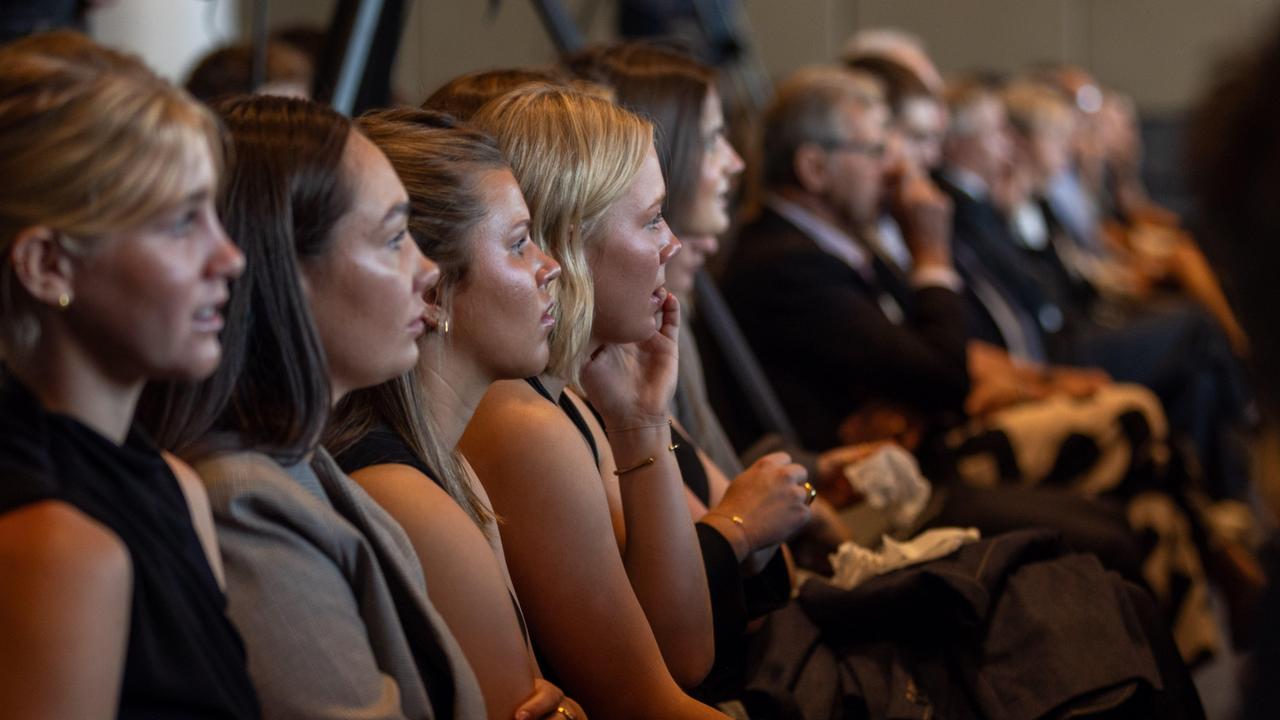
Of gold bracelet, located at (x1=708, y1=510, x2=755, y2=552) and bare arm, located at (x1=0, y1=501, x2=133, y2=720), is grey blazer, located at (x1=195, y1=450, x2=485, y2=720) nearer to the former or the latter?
bare arm, located at (x1=0, y1=501, x2=133, y2=720)

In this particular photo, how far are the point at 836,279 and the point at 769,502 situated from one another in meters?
1.20

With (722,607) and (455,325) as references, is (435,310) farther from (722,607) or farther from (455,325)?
(722,607)

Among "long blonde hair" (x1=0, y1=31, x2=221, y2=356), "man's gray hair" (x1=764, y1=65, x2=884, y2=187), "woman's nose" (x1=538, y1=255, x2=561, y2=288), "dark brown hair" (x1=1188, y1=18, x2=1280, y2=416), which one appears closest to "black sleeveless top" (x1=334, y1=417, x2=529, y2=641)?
"woman's nose" (x1=538, y1=255, x2=561, y2=288)

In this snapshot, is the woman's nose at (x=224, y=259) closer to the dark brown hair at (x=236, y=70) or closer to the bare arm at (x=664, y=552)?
the bare arm at (x=664, y=552)

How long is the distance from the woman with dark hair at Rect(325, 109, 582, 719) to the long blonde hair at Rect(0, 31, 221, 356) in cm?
44

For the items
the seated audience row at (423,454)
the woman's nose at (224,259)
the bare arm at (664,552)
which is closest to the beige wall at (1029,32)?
the seated audience row at (423,454)

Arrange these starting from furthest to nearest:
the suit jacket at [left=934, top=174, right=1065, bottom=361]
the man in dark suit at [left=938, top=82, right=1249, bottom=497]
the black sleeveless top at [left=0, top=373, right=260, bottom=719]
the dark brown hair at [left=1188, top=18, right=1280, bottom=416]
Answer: the man in dark suit at [left=938, top=82, right=1249, bottom=497]
the suit jacket at [left=934, top=174, right=1065, bottom=361]
the black sleeveless top at [left=0, top=373, right=260, bottom=719]
the dark brown hair at [left=1188, top=18, right=1280, bottom=416]

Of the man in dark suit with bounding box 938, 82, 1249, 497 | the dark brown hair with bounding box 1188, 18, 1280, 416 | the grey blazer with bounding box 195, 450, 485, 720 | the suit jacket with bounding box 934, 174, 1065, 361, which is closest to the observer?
the dark brown hair with bounding box 1188, 18, 1280, 416

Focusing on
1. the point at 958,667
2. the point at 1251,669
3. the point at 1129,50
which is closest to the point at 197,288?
the point at 1251,669

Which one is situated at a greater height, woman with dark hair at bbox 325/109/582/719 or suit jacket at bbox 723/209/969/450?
woman with dark hair at bbox 325/109/582/719

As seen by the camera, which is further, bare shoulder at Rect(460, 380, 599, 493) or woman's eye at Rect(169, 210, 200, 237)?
bare shoulder at Rect(460, 380, 599, 493)

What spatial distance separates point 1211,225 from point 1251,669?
0.28 metres

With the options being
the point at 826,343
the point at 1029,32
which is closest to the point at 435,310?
the point at 826,343

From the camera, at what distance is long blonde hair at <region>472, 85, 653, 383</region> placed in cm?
174
